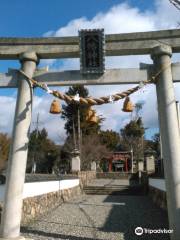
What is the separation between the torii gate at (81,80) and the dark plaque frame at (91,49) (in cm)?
16

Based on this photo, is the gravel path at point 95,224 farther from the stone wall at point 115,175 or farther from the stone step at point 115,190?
the stone wall at point 115,175

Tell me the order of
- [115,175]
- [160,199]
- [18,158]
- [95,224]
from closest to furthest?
[18,158] → [95,224] → [160,199] → [115,175]

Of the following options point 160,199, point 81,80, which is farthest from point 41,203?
point 81,80

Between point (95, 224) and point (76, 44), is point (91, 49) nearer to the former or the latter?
point (76, 44)

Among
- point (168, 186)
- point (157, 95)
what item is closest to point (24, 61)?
point (157, 95)

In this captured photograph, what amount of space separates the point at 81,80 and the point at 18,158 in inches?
88.5

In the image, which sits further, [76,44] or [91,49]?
[76,44]

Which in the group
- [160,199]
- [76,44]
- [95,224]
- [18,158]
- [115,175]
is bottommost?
[95,224]

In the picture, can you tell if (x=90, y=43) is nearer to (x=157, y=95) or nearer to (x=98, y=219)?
(x=157, y=95)

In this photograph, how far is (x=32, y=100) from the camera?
7020 millimetres

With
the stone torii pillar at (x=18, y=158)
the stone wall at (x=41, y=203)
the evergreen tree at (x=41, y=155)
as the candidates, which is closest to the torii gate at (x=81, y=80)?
the stone torii pillar at (x=18, y=158)

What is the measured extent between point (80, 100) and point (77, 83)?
468mm

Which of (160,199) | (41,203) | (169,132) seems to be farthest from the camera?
(160,199)

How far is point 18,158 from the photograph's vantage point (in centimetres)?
661
